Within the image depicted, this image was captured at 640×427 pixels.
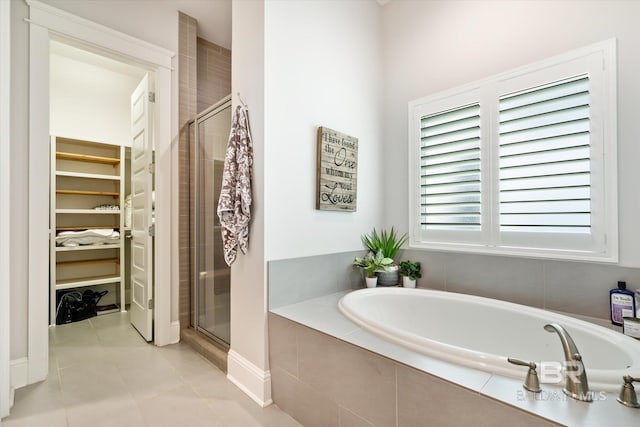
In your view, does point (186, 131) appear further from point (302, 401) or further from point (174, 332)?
point (302, 401)

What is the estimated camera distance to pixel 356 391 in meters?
1.24

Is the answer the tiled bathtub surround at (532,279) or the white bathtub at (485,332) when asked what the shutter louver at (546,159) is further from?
the white bathtub at (485,332)

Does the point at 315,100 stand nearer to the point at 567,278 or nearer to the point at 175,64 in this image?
the point at 175,64

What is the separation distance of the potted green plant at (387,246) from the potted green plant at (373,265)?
4 cm

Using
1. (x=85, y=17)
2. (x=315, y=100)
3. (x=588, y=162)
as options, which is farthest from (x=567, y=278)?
(x=85, y=17)

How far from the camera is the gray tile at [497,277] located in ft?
5.85

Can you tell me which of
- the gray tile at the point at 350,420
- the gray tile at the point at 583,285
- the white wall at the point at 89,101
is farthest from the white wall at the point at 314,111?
the white wall at the point at 89,101

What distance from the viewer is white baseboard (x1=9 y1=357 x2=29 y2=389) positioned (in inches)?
72.5

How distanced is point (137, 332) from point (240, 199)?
76.8 inches

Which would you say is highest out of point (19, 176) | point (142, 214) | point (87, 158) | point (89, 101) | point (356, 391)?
point (89, 101)

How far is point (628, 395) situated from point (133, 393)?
88.6 inches

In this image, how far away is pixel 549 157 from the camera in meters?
1.72

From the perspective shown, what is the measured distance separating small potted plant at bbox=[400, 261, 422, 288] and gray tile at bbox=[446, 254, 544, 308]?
0.22 meters

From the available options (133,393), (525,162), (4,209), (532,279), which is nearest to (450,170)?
(525,162)
